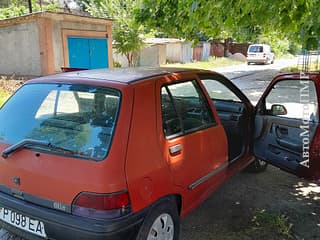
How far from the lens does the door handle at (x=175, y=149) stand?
8.40ft

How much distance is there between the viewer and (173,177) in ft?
8.43

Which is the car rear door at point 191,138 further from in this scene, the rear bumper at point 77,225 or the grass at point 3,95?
the grass at point 3,95

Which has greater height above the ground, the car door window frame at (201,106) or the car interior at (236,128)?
the car door window frame at (201,106)

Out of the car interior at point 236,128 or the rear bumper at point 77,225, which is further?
the car interior at point 236,128

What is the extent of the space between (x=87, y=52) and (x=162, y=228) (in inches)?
543

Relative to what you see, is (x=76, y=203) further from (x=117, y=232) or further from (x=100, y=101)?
(x=100, y=101)

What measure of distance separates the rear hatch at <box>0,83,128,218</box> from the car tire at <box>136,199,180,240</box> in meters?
0.40

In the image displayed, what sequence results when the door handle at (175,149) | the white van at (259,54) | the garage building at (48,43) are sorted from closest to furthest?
1. the door handle at (175,149)
2. the garage building at (48,43)
3. the white van at (259,54)

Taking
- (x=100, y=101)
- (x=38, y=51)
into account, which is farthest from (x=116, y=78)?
(x=38, y=51)

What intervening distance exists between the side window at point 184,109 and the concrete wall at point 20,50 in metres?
12.1

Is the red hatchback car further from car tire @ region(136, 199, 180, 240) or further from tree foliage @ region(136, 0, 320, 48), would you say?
tree foliage @ region(136, 0, 320, 48)

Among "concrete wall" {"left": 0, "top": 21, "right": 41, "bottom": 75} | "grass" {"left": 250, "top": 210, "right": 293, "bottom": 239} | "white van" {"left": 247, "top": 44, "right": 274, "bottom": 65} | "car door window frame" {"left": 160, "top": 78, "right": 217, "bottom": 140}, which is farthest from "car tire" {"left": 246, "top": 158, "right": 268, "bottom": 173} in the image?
"white van" {"left": 247, "top": 44, "right": 274, "bottom": 65}

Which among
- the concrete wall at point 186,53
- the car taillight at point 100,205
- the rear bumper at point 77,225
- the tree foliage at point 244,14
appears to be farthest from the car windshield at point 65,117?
the concrete wall at point 186,53

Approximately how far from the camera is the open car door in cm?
330
